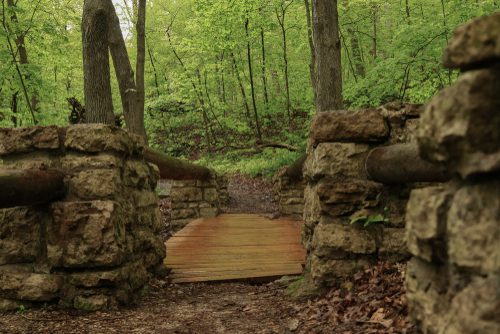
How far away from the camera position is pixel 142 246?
469 cm

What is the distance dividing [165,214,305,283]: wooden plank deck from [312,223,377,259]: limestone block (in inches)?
63.0

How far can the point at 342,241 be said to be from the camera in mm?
3674

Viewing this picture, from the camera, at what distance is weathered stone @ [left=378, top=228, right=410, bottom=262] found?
3.58m

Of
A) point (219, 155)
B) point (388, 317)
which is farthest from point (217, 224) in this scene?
point (219, 155)

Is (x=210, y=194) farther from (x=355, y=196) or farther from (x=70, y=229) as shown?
(x=355, y=196)

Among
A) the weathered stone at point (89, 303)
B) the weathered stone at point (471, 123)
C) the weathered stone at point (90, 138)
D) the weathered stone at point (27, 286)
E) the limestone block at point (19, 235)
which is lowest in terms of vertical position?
the weathered stone at point (89, 303)

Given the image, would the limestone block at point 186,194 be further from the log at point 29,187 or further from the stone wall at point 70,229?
the log at point 29,187

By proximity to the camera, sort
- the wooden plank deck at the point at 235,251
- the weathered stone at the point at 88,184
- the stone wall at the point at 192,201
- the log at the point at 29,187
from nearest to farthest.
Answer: the log at the point at 29,187 → the weathered stone at the point at 88,184 → the wooden plank deck at the point at 235,251 → the stone wall at the point at 192,201

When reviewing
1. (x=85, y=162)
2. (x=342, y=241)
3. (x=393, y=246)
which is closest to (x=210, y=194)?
(x=85, y=162)

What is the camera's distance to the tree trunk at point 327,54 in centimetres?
710

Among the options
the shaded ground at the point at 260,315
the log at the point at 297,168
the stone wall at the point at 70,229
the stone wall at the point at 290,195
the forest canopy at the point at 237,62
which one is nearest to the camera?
the shaded ground at the point at 260,315

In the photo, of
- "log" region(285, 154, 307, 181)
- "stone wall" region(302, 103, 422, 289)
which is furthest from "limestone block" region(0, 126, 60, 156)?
"log" region(285, 154, 307, 181)

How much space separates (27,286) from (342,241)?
8.75 feet

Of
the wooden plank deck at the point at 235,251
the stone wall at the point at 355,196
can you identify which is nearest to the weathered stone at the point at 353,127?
the stone wall at the point at 355,196
